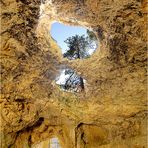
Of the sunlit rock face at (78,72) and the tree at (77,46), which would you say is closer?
the sunlit rock face at (78,72)

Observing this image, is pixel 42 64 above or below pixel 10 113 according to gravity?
above

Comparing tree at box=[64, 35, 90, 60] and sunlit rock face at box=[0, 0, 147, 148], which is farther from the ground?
tree at box=[64, 35, 90, 60]

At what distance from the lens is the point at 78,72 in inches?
269

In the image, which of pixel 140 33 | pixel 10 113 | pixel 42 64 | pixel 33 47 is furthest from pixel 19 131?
pixel 140 33

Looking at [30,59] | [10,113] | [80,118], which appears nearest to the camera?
[30,59]

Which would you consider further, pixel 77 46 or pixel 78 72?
pixel 77 46

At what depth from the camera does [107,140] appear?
25.8 ft

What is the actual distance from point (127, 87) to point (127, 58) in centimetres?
90

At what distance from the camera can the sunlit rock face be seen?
217 inches

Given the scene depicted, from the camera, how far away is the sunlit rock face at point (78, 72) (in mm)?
5512

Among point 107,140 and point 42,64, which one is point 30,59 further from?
point 107,140

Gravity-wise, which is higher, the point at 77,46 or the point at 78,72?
the point at 77,46

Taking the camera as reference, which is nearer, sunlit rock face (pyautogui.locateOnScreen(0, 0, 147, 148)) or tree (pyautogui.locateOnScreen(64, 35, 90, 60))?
sunlit rock face (pyautogui.locateOnScreen(0, 0, 147, 148))

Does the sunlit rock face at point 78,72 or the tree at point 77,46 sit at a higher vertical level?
the tree at point 77,46
